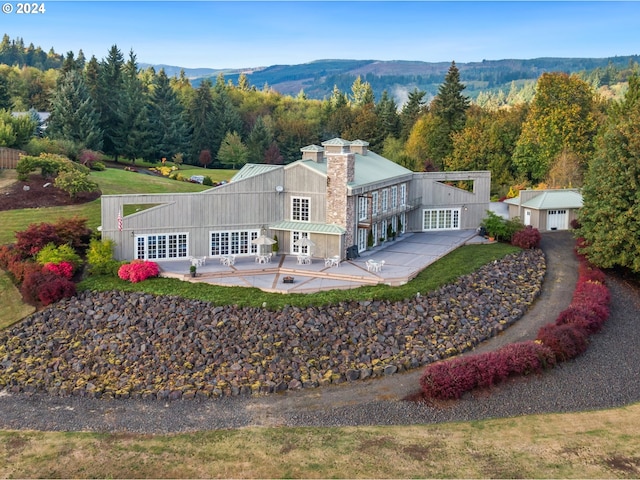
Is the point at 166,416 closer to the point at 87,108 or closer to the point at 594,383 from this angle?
the point at 594,383

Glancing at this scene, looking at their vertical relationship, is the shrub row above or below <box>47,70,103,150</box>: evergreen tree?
below

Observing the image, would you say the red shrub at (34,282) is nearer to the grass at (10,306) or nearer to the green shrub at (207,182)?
the grass at (10,306)

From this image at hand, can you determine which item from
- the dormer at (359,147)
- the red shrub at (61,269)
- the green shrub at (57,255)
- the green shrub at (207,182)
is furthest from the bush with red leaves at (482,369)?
the green shrub at (207,182)

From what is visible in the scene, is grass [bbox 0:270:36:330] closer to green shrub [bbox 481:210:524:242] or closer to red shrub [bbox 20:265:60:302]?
red shrub [bbox 20:265:60:302]

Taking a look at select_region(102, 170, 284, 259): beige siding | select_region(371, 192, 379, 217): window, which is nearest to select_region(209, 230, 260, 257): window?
select_region(102, 170, 284, 259): beige siding

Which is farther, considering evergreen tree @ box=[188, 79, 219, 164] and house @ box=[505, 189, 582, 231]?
evergreen tree @ box=[188, 79, 219, 164]

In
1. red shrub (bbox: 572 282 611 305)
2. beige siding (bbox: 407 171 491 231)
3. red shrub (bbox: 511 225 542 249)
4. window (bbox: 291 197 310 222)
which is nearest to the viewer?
red shrub (bbox: 572 282 611 305)

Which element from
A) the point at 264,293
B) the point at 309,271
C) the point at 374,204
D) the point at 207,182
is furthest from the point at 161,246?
the point at 207,182
